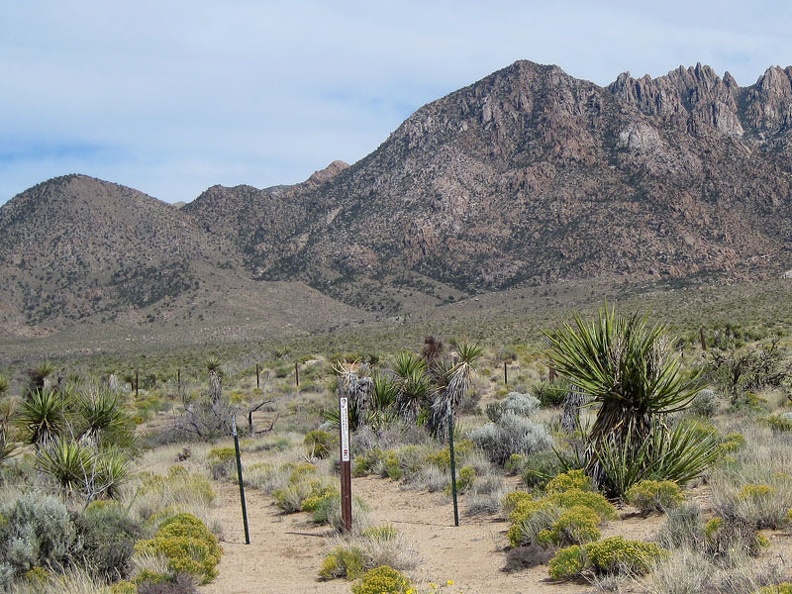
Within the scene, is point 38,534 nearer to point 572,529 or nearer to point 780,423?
point 572,529

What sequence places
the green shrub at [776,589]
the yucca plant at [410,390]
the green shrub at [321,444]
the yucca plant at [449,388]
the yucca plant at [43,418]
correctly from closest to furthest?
1. the green shrub at [776,589]
2. the yucca plant at [43,418]
3. the yucca plant at [449,388]
4. the green shrub at [321,444]
5. the yucca plant at [410,390]

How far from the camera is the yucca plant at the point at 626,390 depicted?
8.41 m

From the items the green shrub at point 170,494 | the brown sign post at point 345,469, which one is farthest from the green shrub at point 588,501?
the green shrub at point 170,494

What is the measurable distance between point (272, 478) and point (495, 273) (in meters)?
76.6

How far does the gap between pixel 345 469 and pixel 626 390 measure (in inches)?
134

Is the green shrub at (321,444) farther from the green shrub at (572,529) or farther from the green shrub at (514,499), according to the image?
the green shrub at (572,529)

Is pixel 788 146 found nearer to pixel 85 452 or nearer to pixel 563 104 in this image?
pixel 563 104

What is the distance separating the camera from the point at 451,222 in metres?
97.0

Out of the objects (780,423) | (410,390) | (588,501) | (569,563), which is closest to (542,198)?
(410,390)

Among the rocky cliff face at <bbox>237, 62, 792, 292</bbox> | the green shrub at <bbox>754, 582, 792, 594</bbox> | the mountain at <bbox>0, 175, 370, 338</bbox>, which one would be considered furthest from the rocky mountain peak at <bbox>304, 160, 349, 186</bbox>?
the green shrub at <bbox>754, 582, 792, 594</bbox>

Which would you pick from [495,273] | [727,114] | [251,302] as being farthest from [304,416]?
[727,114]

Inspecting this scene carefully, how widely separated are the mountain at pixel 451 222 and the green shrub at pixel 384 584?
71893mm

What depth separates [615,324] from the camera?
351 inches

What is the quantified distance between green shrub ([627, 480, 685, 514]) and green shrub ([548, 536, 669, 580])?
1783 millimetres
